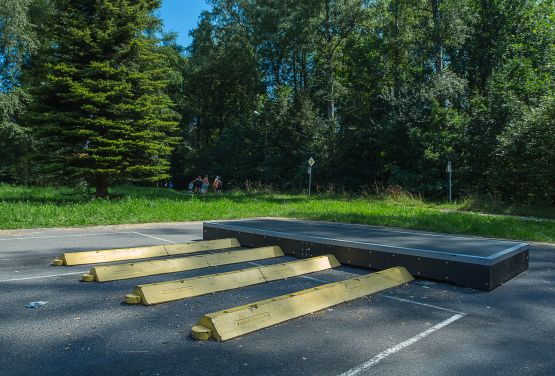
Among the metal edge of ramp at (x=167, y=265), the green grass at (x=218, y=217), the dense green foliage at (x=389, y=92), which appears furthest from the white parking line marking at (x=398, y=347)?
the dense green foliage at (x=389, y=92)

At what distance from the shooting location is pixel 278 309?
4355 mm

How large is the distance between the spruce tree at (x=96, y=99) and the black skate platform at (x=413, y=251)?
40.2 feet

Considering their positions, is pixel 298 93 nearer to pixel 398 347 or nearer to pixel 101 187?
pixel 101 187

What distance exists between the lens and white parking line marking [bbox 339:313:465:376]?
10.9 ft

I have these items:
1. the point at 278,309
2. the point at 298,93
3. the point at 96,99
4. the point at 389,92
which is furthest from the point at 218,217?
the point at 298,93

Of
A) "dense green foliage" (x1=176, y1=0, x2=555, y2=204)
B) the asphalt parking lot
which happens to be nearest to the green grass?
the asphalt parking lot

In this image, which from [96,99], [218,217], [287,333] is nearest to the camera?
[287,333]

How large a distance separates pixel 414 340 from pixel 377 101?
2945 centimetres

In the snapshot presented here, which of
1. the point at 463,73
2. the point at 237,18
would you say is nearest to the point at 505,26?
A: the point at 463,73

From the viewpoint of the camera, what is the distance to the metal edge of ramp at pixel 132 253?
7145mm

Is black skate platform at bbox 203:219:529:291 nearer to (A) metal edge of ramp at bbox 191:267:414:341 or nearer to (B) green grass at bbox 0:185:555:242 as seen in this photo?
(A) metal edge of ramp at bbox 191:267:414:341

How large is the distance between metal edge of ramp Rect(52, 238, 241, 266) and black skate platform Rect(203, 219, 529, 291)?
78cm

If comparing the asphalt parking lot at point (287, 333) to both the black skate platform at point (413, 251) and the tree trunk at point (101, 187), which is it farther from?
the tree trunk at point (101, 187)

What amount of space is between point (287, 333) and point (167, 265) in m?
3.06
